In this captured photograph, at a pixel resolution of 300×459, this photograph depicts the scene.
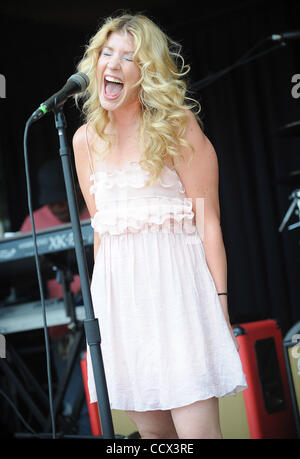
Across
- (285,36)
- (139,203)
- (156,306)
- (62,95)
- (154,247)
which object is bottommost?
(156,306)

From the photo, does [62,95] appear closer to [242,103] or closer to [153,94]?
[153,94]

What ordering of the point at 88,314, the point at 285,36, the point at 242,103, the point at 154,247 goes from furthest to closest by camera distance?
the point at 242,103 < the point at 285,36 < the point at 154,247 < the point at 88,314

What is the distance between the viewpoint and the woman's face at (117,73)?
5.08ft

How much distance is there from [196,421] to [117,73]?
0.89m

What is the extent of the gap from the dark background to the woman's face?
A: 2303 mm

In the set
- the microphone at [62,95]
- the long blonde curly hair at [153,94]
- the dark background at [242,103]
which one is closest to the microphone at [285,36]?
the dark background at [242,103]

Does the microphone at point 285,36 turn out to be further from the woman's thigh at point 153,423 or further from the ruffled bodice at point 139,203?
the woman's thigh at point 153,423

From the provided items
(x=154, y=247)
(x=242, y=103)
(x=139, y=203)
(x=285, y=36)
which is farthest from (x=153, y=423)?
(x=242, y=103)

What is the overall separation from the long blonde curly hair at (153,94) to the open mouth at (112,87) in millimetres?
57

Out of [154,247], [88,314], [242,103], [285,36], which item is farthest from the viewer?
[242,103]

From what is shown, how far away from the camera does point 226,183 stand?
158 inches

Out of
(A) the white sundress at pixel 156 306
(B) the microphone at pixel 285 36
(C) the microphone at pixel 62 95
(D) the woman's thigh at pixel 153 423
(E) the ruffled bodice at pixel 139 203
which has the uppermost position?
(B) the microphone at pixel 285 36

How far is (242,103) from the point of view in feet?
13.3

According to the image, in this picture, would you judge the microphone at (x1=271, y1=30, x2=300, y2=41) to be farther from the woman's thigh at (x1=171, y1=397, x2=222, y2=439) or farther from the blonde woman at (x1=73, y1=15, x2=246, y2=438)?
Result: the woman's thigh at (x1=171, y1=397, x2=222, y2=439)
